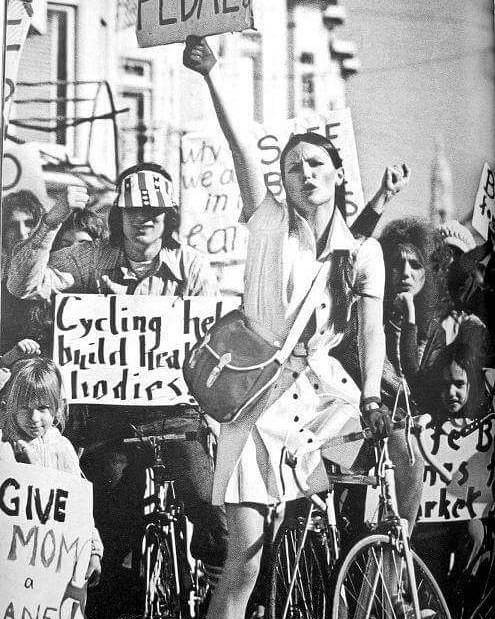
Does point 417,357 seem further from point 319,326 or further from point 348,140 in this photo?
point 348,140

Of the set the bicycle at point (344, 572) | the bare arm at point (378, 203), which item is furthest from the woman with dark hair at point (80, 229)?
the bicycle at point (344, 572)

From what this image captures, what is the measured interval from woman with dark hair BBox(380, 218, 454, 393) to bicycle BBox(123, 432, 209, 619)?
2.32ft

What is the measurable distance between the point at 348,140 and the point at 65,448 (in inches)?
45.5

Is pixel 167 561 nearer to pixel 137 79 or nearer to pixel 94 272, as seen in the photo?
pixel 94 272

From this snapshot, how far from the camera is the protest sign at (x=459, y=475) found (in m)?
2.10

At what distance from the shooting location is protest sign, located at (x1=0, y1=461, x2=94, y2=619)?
2.03 metres

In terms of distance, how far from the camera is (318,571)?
203 centimetres

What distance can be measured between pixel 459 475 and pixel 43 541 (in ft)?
3.78

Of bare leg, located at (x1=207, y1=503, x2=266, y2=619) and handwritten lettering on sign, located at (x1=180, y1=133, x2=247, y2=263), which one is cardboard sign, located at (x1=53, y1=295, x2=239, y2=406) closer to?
handwritten lettering on sign, located at (x1=180, y1=133, x2=247, y2=263)

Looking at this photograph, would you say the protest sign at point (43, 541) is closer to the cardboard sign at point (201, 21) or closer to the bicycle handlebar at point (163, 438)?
the bicycle handlebar at point (163, 438)

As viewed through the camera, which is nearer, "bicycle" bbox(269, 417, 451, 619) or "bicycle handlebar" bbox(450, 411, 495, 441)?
"bicycle" bbox(269, 417, 451, 619)

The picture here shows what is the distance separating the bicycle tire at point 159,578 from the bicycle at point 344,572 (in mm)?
263

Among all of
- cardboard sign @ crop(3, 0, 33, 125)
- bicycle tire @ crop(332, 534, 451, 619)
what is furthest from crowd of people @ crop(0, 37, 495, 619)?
cardboard sign @ crop(3, 0, 33, 125)

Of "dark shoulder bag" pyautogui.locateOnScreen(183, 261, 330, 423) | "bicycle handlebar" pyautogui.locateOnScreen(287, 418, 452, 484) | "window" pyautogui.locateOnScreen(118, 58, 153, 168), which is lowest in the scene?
"bicycle handlebar" pyautogui.locateOnScreen(287, 418, 452, 484)
